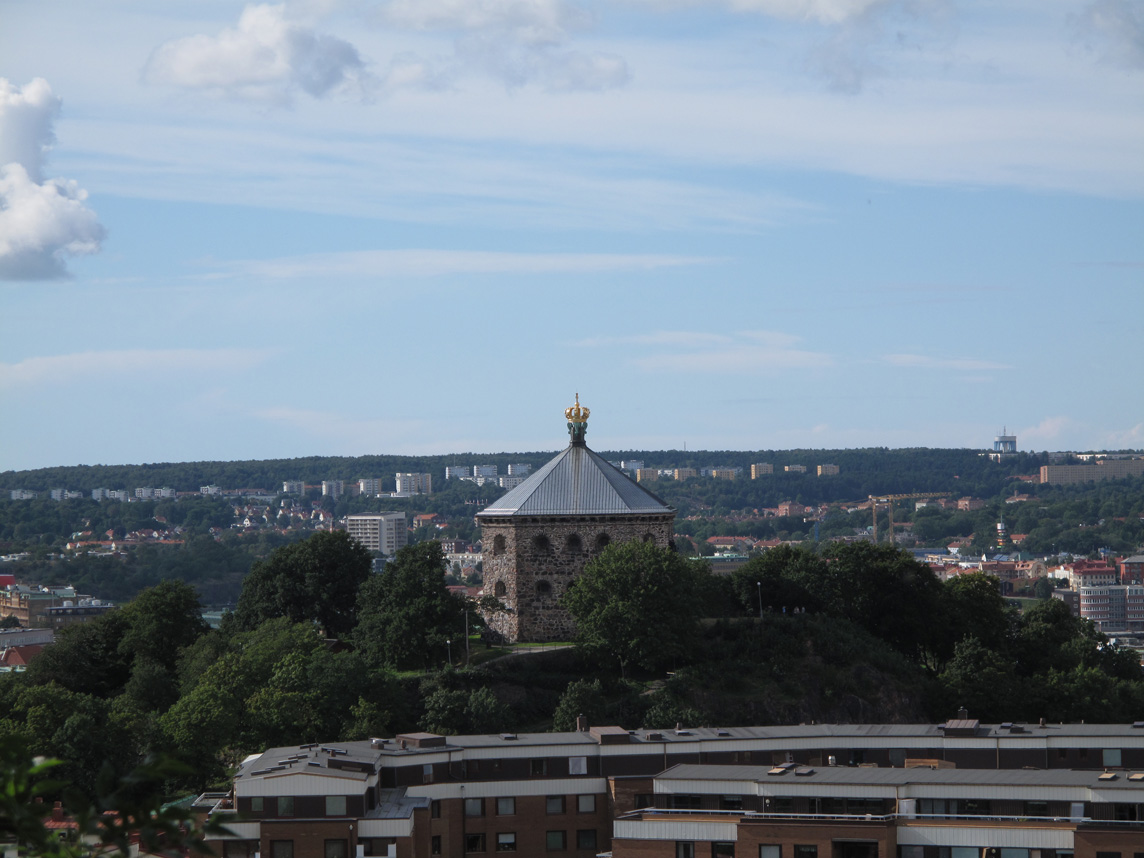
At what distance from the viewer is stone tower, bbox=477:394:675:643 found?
2594 inches

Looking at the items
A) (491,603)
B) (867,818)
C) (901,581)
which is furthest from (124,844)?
(901,581)

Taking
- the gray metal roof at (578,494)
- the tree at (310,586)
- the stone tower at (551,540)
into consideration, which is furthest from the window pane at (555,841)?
the tree at (310,586)

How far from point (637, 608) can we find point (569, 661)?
328 cm

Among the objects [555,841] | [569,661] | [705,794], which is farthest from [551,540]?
[705,794]

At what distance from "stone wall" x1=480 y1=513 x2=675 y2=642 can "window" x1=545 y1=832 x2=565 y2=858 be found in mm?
20481

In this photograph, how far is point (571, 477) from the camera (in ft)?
224

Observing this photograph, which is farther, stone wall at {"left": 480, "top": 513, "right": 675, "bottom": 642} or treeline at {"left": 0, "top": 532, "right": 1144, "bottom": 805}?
stone wall at {"left": 480, "top": 513, "right": 675, "bottom": 642}

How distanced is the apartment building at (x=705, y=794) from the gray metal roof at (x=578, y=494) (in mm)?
17913

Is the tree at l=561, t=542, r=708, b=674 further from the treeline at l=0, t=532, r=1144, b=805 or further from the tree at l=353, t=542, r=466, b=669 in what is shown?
the tree at l=353, t=542, r=466, b=669

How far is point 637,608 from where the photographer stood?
60406 millimetres

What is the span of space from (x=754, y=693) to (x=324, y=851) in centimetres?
2337

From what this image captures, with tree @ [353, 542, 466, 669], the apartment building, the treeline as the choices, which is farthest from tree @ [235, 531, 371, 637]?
the apartment building

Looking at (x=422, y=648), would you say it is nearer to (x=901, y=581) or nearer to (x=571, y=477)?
(x=571, y=477)

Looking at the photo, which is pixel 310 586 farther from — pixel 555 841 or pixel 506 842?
pixel 555 841
